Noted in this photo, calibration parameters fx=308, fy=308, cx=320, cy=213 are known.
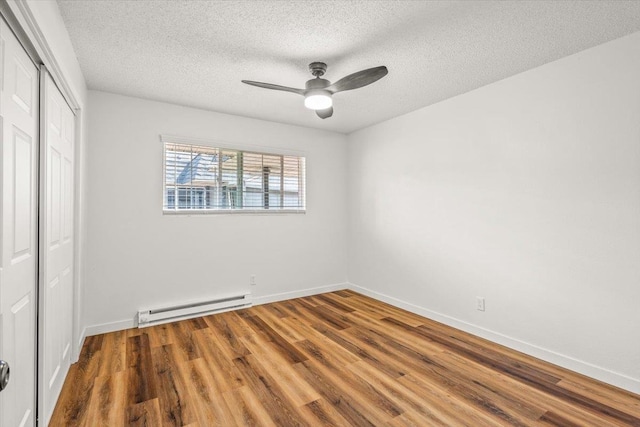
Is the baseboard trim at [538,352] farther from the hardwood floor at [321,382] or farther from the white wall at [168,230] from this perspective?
the white wall at [168,230]

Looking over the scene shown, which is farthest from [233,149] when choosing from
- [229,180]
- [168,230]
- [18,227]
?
[18,227]

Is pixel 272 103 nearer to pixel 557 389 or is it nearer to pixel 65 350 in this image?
pixel 65 350

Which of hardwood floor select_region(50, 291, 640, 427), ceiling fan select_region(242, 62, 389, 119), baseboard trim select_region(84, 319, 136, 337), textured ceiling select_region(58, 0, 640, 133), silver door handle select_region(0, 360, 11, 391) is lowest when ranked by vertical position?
hardwood floor select_region(50, 291, 640, 427)

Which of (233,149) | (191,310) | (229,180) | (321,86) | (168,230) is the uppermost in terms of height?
(321,86)

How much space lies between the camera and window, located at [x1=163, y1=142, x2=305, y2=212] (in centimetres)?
366

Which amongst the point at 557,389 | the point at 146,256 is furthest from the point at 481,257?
the point at 146,256

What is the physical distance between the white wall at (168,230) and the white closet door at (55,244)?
752 millimetres

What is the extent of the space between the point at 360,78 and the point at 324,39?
38cm

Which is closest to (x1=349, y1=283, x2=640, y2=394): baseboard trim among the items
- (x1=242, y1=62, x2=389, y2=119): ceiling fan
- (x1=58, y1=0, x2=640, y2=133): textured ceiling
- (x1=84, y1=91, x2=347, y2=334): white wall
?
(x1=84, y1=91, x2=347, y2=334): white wall

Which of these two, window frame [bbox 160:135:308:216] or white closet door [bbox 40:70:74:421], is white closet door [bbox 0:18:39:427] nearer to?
white closet door [bbox 40:70:74:421]

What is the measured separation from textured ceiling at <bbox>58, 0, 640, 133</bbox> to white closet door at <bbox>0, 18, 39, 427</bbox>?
83 centimetres

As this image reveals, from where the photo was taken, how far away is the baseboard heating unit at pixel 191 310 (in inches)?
133

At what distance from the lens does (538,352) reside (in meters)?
2.68

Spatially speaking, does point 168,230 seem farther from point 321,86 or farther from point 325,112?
point 321,86
